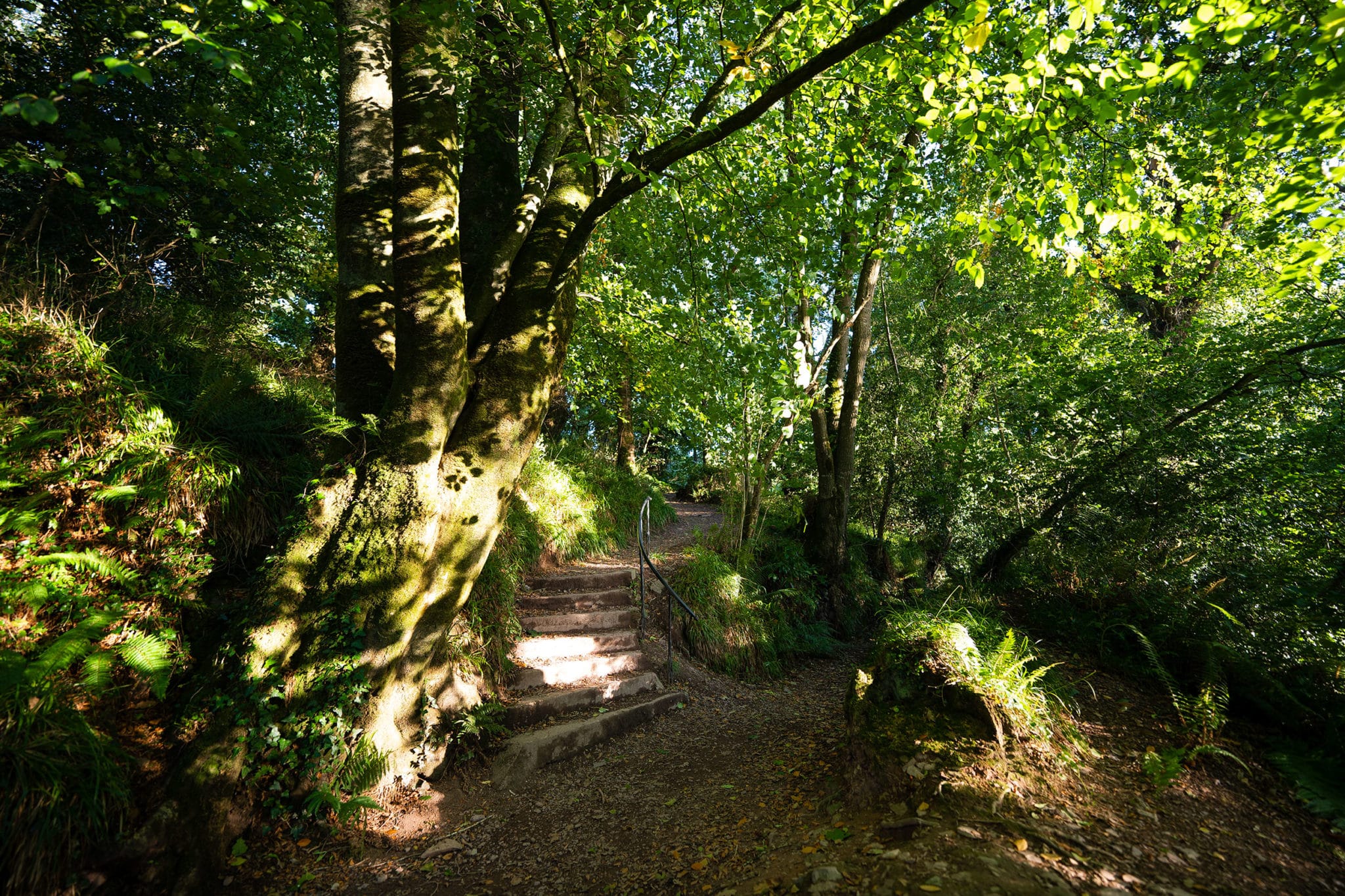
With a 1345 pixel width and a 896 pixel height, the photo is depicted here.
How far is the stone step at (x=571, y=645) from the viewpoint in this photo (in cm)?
495

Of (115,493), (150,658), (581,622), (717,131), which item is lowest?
(581,622)

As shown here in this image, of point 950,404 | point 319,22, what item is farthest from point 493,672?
point 950,404

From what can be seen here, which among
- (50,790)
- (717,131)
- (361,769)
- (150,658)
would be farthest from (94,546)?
(717,131)

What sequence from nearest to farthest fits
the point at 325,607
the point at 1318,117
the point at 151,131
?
the point at 1318,117 → the point at 325,607 → the point at 151,131

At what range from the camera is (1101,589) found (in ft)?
18.4

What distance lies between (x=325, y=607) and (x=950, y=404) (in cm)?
974

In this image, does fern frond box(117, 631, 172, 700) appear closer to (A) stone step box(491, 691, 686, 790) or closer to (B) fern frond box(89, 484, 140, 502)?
(B) fern frond box(89, 484, 140, 502)

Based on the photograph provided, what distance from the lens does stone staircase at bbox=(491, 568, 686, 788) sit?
4.17m

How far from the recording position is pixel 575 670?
504cm

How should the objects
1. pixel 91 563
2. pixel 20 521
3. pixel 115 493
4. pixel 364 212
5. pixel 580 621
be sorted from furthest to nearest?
1. pixel 580 621
2. pixel 364 212
3. pixel 115 493
4. pixel 91 563
5. pixel 20 521

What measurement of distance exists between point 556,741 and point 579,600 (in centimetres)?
186

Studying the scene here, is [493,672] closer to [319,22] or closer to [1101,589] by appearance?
[319,22]

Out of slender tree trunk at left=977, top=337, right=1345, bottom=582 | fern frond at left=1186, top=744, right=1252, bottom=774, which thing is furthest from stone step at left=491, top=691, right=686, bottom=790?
slender tree trunk at left=977, top=337, right=1345, bottom=582

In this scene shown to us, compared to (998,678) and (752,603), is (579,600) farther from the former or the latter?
(998,678)
